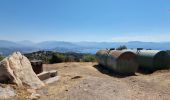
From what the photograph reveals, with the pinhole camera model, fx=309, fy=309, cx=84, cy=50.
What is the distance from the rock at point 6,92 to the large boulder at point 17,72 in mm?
1171

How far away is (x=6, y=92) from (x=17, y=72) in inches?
127

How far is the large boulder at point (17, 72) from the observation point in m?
16.7

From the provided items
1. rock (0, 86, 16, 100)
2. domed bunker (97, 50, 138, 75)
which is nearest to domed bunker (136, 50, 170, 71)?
domed bunker (97, 50, 138, 75)

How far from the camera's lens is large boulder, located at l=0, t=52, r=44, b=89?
16.7 m

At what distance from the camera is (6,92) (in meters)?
14.7

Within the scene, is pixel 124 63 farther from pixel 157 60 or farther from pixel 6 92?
pixel 6 92

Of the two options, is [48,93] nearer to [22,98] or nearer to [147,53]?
[22,98]

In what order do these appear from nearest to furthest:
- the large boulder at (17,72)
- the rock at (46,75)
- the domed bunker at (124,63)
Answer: the large boulder at (17,72)
the rock at (46,75)
the domed bunker at (124,63)

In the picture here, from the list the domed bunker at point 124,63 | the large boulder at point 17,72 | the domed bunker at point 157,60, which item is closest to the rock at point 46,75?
the large boulder at point 17,72

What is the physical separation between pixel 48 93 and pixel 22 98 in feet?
6.14

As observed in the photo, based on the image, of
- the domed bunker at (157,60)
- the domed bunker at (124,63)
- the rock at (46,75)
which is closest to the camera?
the rock at (46,75)

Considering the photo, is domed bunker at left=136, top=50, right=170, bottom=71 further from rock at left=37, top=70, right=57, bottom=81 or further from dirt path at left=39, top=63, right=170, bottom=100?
rock at left=37, top=70, right=57, bottom=81

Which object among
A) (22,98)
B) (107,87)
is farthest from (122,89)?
(22,98)

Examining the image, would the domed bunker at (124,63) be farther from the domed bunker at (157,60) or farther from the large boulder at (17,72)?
the large boulder at (17,72)
